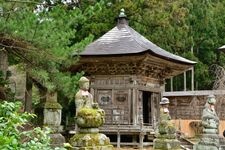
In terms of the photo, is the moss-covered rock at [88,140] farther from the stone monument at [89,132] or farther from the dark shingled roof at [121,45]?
the dark shingled roof at [121,45]

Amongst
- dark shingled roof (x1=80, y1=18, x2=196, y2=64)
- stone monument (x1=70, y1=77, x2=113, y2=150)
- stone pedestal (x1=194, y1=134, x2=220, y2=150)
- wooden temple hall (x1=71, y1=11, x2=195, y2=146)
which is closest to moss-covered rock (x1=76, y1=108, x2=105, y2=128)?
stone monument (x1=70, y1=77, x2=113, y2=150)

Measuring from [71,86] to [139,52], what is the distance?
4871 millimetres

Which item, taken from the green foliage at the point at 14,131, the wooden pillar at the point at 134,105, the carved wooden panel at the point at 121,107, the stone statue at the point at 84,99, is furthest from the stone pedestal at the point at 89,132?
the carved wooden panel at the point at 121,107

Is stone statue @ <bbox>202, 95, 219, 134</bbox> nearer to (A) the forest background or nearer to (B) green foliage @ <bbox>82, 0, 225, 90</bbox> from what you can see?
(A) the forest background

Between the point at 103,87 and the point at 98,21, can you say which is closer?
the point at 103,87

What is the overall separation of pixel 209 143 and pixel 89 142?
4.33 metres

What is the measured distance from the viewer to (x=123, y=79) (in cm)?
1741

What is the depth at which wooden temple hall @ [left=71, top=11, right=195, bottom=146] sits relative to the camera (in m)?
16.8

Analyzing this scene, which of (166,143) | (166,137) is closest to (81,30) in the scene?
(166,137)

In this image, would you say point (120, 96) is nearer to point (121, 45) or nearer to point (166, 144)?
point (121, 45)

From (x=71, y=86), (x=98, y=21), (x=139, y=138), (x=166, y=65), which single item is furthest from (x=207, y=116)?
(x=98, y=21)

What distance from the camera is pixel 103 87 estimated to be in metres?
17.5

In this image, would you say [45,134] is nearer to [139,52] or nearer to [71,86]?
[71,86]

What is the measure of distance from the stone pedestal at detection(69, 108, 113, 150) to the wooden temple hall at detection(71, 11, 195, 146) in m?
9.44
